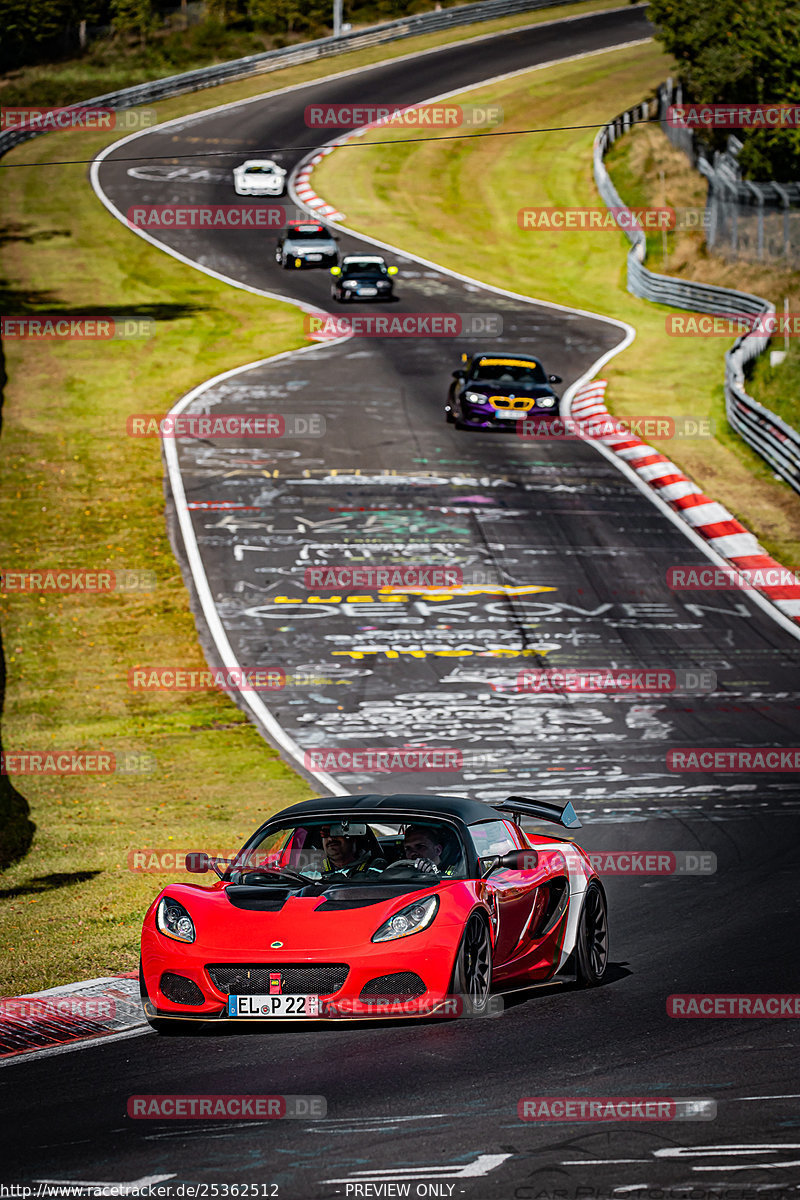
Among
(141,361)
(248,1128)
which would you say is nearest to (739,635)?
(248,1128)

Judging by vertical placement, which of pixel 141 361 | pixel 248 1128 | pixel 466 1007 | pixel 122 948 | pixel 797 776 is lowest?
pixel 141 361

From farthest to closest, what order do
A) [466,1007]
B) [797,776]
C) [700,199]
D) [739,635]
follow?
1. [700,199]
2. [739,635]
3. [797,776]
4. [466,1007]

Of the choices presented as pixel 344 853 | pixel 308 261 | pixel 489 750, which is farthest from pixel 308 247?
pixel 344 853

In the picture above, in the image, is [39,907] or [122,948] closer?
[122,948]

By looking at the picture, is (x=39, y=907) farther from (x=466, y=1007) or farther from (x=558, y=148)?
(x=558, y=148)

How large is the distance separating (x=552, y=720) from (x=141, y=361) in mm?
22498

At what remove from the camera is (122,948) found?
36.0 feet

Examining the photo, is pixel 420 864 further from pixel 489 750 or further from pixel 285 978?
pixel 489 750

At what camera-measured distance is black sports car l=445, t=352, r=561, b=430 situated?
33250 millimetres

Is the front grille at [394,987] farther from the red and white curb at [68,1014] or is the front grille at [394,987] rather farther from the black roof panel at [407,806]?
the red and white curb at [68,1014]

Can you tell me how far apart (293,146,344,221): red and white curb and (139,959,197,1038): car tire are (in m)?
49.0

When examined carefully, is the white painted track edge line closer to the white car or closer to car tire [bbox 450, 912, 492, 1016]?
car tire [bbox 450, 912, 492, 1016]

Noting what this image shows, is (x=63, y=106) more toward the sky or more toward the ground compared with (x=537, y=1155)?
more toward the ground

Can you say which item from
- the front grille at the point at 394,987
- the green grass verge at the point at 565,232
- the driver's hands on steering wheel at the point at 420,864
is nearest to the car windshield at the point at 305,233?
the green grass verge at the point at 565,232
